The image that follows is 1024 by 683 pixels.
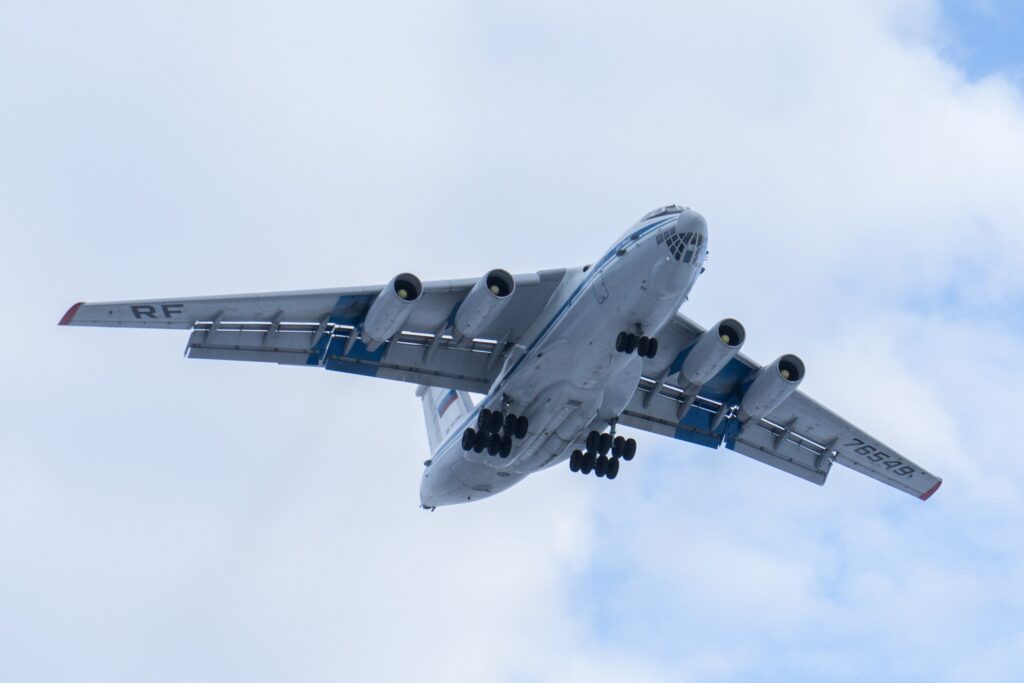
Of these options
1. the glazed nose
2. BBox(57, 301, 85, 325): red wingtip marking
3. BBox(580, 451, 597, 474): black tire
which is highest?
the glazed nose

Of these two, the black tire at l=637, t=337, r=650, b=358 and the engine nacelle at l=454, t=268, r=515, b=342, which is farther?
the engine nacelle at l=454, t=268, r=515, b=342

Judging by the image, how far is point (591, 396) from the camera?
1977 centimetres

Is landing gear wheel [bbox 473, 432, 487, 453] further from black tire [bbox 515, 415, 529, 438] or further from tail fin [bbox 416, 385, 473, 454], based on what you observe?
tail fin [bbox 416, 385, 473, 454]

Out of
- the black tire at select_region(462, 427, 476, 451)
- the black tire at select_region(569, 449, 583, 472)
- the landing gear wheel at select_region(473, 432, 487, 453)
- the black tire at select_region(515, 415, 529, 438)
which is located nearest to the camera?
the black tire at select_region(515, 415, 529, 438)

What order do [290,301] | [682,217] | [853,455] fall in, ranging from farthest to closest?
[853,455], [290,301], [682,217]

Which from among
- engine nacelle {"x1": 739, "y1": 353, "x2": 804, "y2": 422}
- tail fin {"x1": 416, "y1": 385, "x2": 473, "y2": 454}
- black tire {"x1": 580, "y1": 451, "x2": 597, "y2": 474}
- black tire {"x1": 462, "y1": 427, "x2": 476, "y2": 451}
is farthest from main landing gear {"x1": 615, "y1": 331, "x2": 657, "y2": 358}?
tail fin {"x1": 416, "y1": 385, "x2": 473, "y2": 454}

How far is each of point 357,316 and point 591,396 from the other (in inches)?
135

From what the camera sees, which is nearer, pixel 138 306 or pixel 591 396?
pixel 138 306

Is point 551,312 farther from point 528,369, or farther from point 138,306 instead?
point 138,306

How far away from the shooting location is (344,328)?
20297 mm

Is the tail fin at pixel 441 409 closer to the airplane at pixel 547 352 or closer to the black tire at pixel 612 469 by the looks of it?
the airplane at pixel 547 352

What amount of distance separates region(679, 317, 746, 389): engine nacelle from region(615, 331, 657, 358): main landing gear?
6.41 feet

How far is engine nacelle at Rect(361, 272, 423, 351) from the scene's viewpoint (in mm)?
18766

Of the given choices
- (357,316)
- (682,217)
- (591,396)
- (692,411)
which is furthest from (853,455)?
(357,316)
